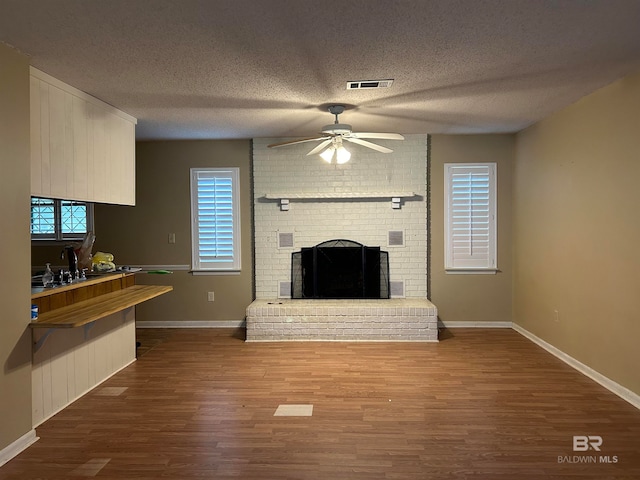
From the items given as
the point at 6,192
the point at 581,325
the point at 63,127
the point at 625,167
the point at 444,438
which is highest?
the point at 63,127

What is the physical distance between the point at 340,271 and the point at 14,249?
11.9ft

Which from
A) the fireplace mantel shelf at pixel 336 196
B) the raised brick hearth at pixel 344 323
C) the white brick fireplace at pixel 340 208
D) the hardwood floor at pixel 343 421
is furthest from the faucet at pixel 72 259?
the fireplace mantel shelf at pixel 336 196

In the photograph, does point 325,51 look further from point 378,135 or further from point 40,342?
point 40,342

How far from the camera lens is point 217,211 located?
5.77 m

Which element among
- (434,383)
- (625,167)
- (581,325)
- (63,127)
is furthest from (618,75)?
(63,127)

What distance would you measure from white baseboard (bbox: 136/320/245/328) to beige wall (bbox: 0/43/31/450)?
9.88 ft

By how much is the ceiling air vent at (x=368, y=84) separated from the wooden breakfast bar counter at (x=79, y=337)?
8.14 ft

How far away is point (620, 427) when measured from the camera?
9.46 feet

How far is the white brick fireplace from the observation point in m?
5.64

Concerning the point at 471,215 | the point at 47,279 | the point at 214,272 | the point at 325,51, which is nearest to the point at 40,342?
the point at 47,279

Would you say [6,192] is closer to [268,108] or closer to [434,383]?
[268,108]

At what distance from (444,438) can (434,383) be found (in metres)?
0.98

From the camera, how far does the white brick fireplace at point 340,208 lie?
564cm

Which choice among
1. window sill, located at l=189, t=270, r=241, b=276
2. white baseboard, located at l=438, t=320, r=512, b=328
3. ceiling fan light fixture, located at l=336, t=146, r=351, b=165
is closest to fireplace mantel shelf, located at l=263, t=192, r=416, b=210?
window sill, located at l=189, t=270, r=241, b=276
